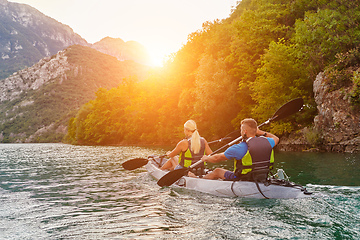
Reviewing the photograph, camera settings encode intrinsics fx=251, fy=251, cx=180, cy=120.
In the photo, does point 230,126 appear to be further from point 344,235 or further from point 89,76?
point 89,76

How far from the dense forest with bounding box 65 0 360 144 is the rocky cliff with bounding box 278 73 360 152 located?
0.64m

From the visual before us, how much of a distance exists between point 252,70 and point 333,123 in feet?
36.0

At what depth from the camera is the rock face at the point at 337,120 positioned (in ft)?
53.8

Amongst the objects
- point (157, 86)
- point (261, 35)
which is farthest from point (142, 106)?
point (261, 35)

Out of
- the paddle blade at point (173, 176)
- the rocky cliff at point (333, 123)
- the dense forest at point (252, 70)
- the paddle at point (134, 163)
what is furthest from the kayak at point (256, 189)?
the dense forest at point (252, 70)

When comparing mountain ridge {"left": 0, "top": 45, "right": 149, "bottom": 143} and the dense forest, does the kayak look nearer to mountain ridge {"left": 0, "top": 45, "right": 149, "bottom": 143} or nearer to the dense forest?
the dense forest

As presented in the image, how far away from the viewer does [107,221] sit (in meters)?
4.46

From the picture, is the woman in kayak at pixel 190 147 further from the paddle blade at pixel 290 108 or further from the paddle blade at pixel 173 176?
the paddle blade at pixel 290 108

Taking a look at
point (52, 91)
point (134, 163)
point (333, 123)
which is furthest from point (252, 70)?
point (52, 91)

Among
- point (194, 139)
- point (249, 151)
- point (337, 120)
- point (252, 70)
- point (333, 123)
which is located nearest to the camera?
point (249, 151)

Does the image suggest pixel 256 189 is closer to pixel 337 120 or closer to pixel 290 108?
pixel 290 108

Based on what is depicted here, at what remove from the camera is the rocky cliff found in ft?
54.0

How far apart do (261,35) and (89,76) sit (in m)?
117

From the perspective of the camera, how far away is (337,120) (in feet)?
56.2
